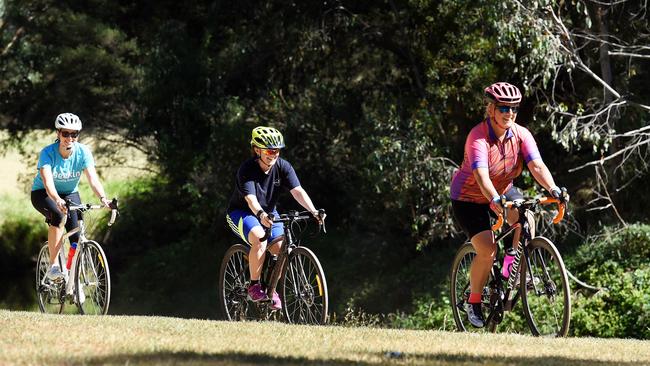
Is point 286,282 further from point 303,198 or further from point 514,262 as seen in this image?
point 514,262

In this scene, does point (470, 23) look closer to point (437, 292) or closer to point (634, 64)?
point (634, 64)

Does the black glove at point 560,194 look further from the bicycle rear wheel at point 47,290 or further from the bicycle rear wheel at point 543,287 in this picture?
the bicycle rear wheel at point 47,290

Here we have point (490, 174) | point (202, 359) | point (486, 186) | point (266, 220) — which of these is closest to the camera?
point (202, 359)

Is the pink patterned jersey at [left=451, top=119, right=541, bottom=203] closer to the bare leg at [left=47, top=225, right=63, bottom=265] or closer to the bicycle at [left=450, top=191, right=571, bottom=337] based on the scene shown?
the bicycle at [left=450, top=191, right=571, bottom=337]

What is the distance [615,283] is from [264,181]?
9.37 meters

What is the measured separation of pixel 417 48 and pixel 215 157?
538cm

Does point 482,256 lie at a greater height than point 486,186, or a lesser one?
lesser

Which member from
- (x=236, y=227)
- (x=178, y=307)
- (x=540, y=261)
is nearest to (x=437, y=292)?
(x=178, y=307)

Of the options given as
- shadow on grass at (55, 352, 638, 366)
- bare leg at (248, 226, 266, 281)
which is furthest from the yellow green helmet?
shadow on grass at (55, 352, 638, 366)

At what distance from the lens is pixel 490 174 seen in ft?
32.2

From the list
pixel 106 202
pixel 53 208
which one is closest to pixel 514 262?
pixel 106 202

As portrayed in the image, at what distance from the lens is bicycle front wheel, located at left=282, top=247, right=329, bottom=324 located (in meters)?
10.7

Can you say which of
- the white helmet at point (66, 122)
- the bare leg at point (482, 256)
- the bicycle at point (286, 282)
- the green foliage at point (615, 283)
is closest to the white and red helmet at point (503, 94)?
the bare leg at point (482, 256)

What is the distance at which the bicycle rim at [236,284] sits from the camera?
11.8m
